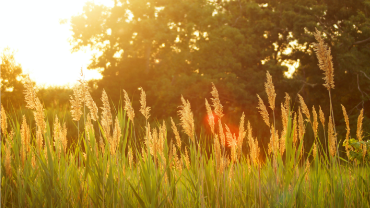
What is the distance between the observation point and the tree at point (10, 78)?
675 inches

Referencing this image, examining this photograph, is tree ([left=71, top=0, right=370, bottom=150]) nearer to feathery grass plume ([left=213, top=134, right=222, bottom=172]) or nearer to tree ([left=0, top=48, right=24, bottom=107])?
tree ([left=0, top=48, right=24, bottom=107])

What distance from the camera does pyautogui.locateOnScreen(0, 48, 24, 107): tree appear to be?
1714 centimetres

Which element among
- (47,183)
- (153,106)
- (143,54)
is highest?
(143,54)

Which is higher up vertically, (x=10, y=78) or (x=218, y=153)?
(x=10, y=78)

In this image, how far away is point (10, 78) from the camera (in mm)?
17328

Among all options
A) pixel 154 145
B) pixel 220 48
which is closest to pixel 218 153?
pixel 154 145

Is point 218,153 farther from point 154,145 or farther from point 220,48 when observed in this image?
point 220,48

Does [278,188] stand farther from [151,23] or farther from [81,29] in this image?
[81,29]

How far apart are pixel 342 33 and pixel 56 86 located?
68.5 feet

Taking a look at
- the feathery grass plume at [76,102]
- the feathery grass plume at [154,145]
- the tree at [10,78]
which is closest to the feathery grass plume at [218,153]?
the feathery grass plume at [154,145]

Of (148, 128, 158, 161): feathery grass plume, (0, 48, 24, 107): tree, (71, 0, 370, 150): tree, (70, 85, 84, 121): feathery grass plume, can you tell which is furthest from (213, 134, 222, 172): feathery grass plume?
(0, 48, 24, 107): tree

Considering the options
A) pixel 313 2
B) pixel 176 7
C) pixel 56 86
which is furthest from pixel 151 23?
pixel 56 86

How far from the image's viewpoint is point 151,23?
15.9 meters

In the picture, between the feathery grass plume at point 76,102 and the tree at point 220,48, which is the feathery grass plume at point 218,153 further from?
the tree at point 220,48
